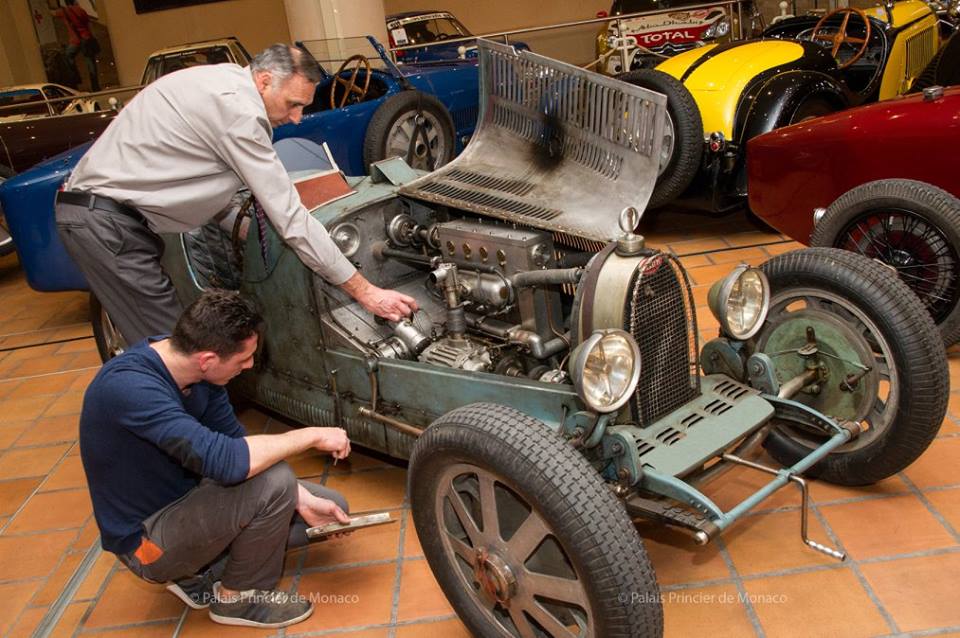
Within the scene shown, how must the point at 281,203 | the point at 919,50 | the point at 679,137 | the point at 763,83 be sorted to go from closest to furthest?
1. the point at 281,203
2. the point at 679,137
3. the point at 763,83
4. the point at 919,50

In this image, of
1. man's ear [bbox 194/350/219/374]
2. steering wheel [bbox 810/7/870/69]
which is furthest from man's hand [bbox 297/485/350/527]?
steering wheel [bbox 810/7/870/69]

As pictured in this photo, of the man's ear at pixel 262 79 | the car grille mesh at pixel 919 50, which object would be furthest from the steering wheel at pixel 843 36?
the man's ear at pixel 262 79

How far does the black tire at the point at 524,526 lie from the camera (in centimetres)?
215

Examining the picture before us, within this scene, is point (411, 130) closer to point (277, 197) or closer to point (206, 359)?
point (277, 197)

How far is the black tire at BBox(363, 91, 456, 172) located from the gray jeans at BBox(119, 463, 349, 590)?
403 centimetres

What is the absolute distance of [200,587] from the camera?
3047mm

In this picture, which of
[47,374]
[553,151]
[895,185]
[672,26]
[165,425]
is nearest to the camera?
[165,425]

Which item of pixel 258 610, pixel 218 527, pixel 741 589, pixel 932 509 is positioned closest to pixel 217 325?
pixel 218 527

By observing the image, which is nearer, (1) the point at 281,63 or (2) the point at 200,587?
(2) the point at 200,587

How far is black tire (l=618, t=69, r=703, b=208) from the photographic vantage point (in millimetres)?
5555

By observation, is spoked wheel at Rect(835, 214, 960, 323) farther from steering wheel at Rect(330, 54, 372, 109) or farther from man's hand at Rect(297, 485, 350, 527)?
steering wheel at Rect(330, 54, 372, 109)

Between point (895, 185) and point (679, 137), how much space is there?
1.97 meters

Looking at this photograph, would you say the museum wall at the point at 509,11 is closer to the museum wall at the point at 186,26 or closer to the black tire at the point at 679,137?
the museum wall at the point at 186,26

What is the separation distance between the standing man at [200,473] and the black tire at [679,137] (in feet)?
11.6
